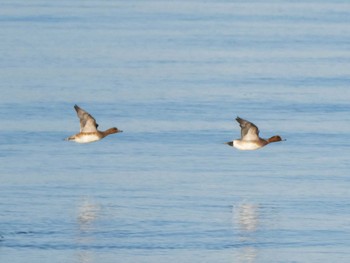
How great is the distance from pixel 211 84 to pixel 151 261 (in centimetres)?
2843

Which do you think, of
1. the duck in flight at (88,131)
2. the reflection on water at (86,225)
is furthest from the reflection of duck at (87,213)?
the duck in flight at (88,131)

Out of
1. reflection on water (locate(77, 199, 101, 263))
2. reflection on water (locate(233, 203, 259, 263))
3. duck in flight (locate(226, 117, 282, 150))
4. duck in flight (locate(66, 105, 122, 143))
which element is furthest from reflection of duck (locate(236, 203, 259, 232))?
duck in flight (locate(66, 105, 122, 143))

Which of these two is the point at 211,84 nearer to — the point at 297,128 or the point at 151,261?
the point at 297,128

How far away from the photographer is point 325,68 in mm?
64688

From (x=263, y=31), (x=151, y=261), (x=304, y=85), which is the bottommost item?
(x=151, y=261)

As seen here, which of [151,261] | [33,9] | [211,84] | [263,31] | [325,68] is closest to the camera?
[151,261]

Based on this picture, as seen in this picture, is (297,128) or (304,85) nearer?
(297,128)

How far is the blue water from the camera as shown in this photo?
108ft

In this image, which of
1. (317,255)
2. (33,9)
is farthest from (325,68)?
(33,9)

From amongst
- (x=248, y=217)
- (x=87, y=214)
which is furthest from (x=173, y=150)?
(x=248, y=217)

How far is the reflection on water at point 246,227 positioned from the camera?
31531 mm

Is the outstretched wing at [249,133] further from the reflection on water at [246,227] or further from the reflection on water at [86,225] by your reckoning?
the reflection on water at [86,225]

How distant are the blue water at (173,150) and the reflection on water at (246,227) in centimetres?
7

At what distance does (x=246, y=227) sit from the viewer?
34125 mm
